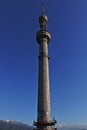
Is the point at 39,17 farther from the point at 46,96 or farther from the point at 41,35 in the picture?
the point at 46,96

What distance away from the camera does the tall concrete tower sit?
188ft

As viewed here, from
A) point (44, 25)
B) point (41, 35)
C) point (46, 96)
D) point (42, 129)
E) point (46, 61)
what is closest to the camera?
point (42, 129)

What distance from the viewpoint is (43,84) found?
6225 cm

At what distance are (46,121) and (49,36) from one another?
114 feet

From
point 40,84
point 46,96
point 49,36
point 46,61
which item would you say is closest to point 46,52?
point 46,61

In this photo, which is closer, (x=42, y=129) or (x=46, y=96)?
(x=42, y=129)

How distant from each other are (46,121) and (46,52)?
86.5 feet

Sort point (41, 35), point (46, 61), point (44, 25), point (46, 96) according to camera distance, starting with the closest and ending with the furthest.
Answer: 1. point (46, 96)
2. point (46, 61)
3. point (41, 35)
4. point (44, 25)

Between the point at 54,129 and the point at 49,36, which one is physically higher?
the point at 49,36

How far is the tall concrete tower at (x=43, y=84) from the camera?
5717 centimetres

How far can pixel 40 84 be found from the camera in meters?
62.5

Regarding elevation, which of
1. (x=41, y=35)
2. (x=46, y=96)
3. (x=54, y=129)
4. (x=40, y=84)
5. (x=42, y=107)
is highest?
(x=41, y=35)

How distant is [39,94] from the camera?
2411 inches

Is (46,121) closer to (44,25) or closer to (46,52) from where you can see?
(46,52)
